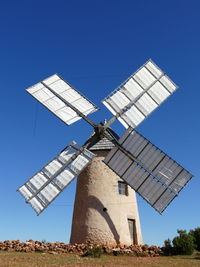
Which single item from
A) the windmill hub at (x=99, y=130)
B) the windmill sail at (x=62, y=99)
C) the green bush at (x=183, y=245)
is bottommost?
the green bush at (x=183, y=245)

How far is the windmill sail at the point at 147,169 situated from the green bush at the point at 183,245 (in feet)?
11.3

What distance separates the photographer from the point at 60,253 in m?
15.8

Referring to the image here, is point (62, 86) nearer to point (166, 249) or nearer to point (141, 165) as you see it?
point (141, 165)

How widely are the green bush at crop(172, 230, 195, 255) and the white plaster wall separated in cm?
222

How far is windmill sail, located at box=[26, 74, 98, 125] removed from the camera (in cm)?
1761

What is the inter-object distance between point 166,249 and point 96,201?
5113mm

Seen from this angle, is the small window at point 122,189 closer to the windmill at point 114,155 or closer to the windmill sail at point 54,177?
the windmill at point 114,155

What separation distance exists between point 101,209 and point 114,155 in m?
3.39

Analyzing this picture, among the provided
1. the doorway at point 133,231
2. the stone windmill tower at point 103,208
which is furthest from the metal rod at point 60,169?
the doorway at point 133,231

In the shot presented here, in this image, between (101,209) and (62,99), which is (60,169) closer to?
(101,209)

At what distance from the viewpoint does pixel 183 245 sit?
1788 cm

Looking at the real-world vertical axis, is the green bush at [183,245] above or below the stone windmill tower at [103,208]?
below

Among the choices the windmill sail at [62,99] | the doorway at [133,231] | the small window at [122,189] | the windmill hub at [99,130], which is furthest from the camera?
the small window at [122,189]

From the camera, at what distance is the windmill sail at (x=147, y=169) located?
1622 cm
